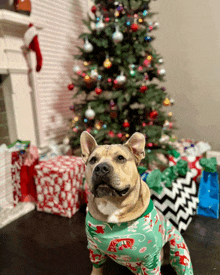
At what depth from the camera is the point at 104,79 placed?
218 cm

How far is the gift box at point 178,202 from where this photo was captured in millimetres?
1501

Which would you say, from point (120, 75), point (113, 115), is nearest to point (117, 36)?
point (120, 75)

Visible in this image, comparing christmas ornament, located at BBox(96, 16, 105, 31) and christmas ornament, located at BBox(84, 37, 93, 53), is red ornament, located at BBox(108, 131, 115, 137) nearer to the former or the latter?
christmas ornament, located at BBox(84, 37, 93, 53)

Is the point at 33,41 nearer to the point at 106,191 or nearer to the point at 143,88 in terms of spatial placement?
the point at 143,88

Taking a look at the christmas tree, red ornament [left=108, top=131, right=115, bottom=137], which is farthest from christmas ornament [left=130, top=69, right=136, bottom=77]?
red ornament [left=108, top=131, right=115, bottom=137]

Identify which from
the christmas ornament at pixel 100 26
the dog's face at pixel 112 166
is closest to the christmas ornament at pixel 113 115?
the christmas ornament at pixel 100 26

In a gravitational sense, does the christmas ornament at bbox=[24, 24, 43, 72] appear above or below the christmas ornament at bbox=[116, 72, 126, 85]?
above

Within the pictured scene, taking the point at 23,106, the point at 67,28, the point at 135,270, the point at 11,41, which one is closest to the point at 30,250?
the point at 135,270

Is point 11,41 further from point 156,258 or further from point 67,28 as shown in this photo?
point 156,258

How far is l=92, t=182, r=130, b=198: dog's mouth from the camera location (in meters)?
0.78

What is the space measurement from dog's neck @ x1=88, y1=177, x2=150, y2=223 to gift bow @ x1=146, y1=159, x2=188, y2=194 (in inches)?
23.1

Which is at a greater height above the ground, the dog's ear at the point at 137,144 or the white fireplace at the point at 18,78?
the white fireplace at the point at 18,78

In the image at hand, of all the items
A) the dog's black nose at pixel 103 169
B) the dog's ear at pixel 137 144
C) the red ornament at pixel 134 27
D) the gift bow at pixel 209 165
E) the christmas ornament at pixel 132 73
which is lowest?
the gift bow at pixel 209 165

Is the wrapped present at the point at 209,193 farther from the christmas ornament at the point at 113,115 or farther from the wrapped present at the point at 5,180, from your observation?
the wrapped present at the point at 5,180
